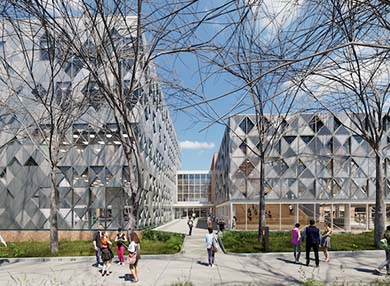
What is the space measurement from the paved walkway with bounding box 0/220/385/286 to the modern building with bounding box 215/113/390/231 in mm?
13324

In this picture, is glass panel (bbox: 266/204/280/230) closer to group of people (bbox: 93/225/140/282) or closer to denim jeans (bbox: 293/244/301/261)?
denim jeans (bbox: 293/244/301/261)

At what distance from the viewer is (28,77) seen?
22094mm

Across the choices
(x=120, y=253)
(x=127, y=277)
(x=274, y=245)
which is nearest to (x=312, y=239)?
(x=274, y=245)

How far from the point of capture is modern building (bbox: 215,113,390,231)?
2723cm

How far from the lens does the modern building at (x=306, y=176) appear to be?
89.4 feet

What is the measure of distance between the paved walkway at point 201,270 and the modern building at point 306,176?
43.7ft

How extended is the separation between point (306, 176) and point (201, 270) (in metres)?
18.8

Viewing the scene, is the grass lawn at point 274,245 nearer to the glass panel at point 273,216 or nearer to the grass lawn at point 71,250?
the grass lawn at point 71,250

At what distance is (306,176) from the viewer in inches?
1082

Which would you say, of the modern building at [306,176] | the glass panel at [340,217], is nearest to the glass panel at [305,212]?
the modern building at [306,176]

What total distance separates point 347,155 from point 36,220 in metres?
25.6

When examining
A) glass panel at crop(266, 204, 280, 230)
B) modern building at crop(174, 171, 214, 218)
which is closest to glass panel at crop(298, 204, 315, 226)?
glass panel at crop(266, 204, 280, 230)

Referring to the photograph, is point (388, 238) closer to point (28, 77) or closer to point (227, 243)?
point (227, 243)

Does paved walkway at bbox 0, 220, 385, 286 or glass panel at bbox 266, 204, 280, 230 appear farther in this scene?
glass panel at bbox 266, 204, 280, 230
